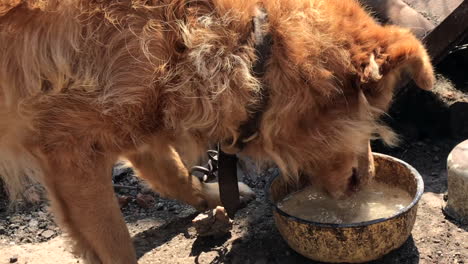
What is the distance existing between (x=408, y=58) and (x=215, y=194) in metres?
2.00

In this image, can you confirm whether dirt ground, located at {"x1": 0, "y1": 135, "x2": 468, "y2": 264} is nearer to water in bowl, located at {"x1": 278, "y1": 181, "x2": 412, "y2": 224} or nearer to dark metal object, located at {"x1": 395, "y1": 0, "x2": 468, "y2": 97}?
water in bowl, located at {"x1": 278, "y1": 181, "x2": 412, "y2": 224}

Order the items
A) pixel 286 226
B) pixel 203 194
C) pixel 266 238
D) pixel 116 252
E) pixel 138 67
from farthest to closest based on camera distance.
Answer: pixel 203 194 < pixel 266 238 < pixel 286 226 < pixel 116 252 < pixel 138 67

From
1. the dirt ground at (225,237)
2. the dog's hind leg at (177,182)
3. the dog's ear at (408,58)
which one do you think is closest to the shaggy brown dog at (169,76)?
the dog's ear at (408,58)

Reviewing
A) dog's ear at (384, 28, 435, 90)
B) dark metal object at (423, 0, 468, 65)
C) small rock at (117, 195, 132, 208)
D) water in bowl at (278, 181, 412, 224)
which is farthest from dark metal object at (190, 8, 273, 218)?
dark metal object at (423, 0, 468, 65)

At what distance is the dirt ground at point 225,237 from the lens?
356 cm

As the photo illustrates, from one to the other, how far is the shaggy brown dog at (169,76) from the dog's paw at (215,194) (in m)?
1.33

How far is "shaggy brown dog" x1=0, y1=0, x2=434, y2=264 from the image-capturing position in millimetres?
2697

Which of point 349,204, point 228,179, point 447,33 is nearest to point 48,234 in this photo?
point 228,179

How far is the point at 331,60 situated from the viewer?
9.02ft

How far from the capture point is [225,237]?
12.7 feet

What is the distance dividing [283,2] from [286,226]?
4.26 feet

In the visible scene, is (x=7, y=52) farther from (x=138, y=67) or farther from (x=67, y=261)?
(x=67, y=261)

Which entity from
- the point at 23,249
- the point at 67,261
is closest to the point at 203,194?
the point at 67,261

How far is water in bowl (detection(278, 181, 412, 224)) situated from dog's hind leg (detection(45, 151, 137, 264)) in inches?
45.9
